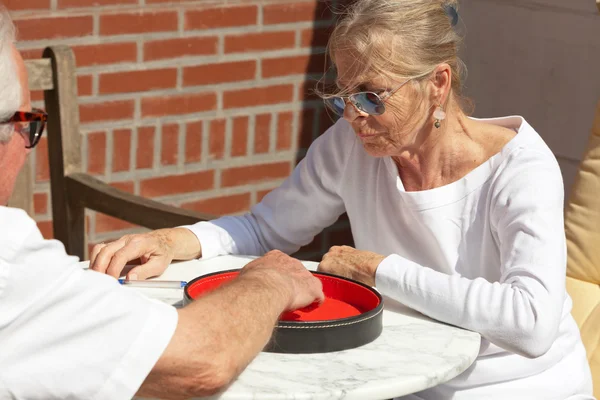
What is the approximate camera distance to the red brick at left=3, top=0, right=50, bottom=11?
3141mm

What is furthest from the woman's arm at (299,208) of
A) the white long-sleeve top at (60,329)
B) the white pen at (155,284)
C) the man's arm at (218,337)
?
the white long-sleeve top at (60,329)

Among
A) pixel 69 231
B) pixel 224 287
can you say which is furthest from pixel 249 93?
pixel 224 287

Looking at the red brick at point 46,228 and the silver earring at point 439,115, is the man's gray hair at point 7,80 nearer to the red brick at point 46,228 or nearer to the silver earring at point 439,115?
the silver earring at point 439,115

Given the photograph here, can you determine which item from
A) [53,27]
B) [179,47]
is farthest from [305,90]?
[53,27]

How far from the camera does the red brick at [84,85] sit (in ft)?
11.0

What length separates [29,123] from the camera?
1.77m

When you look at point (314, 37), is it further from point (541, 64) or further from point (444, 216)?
point (444, 216)

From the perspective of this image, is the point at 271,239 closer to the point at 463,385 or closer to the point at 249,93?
the point at 463,385

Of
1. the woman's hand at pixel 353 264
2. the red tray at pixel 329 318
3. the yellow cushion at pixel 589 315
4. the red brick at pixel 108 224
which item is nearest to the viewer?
the red tray at pixel 329 318

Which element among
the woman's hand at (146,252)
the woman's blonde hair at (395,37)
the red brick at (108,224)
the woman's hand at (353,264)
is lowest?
the red brick at (108,224)

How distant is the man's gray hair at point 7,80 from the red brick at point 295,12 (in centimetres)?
204

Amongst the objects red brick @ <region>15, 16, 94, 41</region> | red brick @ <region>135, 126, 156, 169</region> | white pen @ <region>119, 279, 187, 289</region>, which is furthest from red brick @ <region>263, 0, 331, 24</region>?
white pen @ <region>119, 279, 187, 289</region>

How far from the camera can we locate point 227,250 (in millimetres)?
2471

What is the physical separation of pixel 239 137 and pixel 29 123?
6.61ft
